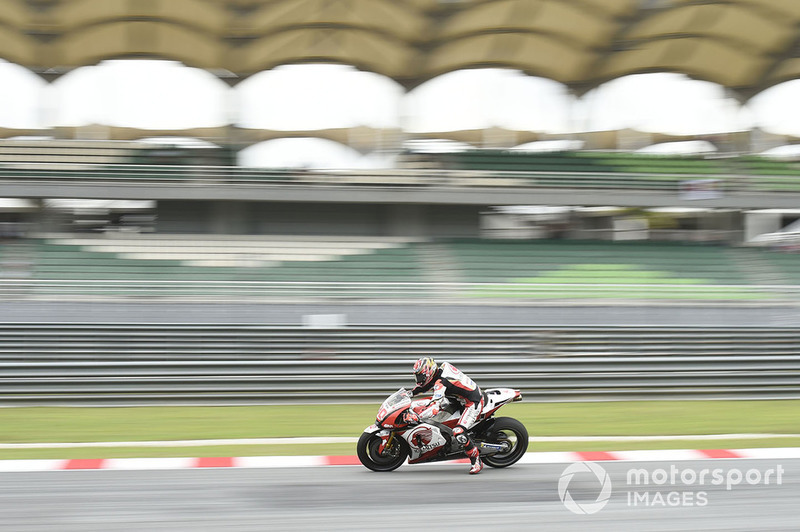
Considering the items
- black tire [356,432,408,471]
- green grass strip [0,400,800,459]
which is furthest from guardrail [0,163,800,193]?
black tire [356,432,408,471]

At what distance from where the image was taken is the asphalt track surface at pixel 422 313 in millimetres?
14070

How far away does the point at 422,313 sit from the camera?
47.4ft

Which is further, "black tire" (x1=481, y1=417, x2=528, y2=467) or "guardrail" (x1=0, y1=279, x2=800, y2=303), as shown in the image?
"guardrail" (x1=0, y1=279, x2=800, y2=303)

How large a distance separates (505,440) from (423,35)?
47.0ft

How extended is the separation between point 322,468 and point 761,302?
36.0 ft

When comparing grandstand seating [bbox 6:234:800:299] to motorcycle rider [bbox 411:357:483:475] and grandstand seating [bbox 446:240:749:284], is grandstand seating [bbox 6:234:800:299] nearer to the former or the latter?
grandstand seating [bbox 446:240:749:284]

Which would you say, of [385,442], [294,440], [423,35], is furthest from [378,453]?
[423,35]

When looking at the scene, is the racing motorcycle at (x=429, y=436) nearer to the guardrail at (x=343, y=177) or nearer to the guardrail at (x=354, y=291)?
the guardrail at (x=354, y=291)

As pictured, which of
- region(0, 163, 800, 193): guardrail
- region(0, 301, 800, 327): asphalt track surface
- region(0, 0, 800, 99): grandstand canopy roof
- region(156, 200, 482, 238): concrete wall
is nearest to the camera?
region(0, 301, 800, 327): asphalt track surface

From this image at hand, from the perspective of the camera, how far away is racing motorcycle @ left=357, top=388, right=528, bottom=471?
7.03 meters

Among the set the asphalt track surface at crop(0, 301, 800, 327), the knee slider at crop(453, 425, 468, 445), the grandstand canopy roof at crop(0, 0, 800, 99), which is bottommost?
the knee slider at crop(453, 425, 468, 445)

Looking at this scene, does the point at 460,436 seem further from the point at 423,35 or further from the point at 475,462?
the point at 423,35

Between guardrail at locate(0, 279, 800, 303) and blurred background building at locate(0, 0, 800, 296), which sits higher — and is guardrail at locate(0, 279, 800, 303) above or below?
below

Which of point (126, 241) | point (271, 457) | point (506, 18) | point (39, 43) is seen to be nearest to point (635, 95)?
point (506, 18)
